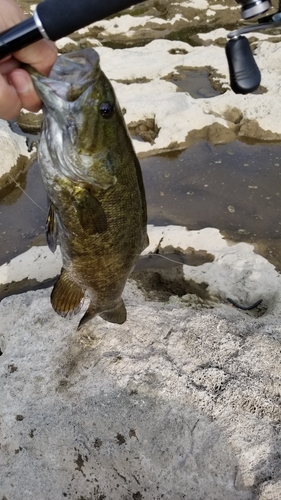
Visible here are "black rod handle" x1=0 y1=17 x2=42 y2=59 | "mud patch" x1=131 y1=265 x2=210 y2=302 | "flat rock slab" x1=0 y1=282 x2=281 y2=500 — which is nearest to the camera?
"black rod handle" x1=0 y1=17 x2=42 y2=59

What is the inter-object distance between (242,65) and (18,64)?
111 cm

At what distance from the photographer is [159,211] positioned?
6152 millimetres

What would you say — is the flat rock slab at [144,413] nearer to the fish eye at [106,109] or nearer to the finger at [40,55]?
the fish eye at [106,109]

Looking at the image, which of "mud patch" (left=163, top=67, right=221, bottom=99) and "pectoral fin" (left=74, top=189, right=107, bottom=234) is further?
"mud patch" (left=163, top=67, right=221, bottom=99)

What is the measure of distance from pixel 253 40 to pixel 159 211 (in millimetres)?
6336

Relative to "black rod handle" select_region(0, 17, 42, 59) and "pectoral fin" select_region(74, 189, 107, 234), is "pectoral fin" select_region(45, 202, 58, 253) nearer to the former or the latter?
"pectoral fin" select_region(74, 189, 107, 234)

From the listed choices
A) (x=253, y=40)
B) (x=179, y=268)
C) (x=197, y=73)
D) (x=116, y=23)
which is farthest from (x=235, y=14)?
(x=179, y=268)

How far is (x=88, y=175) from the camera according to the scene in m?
1.88

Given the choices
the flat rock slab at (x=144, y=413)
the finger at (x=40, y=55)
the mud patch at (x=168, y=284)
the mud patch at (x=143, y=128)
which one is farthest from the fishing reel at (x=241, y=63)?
the mud patch at (x=143, y=128)

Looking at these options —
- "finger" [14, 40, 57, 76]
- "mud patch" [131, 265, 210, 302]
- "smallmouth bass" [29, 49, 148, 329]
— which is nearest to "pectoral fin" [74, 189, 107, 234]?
"smallmouth bass" [29, 49, 148, 329]

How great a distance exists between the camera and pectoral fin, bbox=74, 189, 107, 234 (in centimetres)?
194

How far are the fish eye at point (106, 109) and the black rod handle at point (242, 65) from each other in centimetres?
77

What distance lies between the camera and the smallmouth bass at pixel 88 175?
5.46 feet

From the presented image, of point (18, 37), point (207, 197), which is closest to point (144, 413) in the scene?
point (18, 37)
